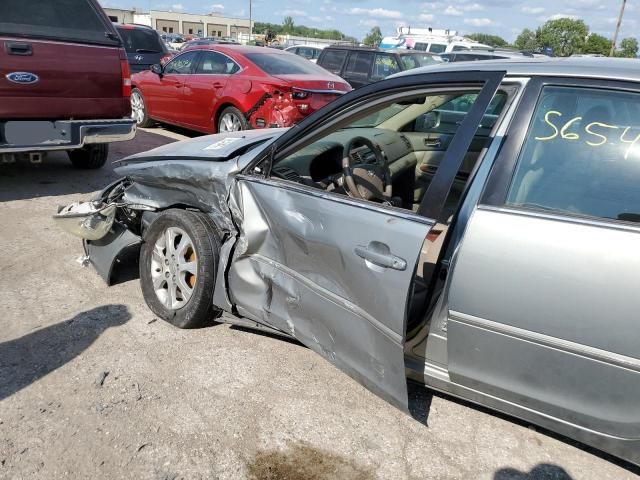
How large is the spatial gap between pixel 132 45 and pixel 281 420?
12.2 m

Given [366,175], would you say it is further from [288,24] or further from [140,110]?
[288,24]

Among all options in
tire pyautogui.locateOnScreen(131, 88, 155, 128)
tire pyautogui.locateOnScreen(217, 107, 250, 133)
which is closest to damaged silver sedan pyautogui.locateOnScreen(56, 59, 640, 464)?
tire pyautogui.locateOnScreen(217, 107, 250, 133)

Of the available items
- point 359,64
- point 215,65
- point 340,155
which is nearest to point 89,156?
point 215,65

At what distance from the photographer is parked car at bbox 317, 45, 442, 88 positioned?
11.2m

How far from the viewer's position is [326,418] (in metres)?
2.53

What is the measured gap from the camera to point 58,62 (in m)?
4.96

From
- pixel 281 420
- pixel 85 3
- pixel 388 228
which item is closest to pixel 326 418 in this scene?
pixel 281 420

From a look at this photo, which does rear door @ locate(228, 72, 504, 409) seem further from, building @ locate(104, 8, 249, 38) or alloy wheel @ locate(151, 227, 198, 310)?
building @ locate(104, 8, 249, 38)

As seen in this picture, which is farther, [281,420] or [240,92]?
[240,92]

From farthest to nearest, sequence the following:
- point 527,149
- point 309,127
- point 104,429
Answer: point 309,127 < point 104,429 < point 527,149

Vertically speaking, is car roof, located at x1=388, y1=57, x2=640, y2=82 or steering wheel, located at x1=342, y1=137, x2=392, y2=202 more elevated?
car roof, located at x1=388, y1=57, x2=640, y2=82

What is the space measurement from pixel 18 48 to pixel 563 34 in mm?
57555

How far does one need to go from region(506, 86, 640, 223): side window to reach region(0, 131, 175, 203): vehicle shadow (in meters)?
4.46

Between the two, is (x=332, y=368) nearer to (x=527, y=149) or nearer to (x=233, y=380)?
(x=233, y=380)
